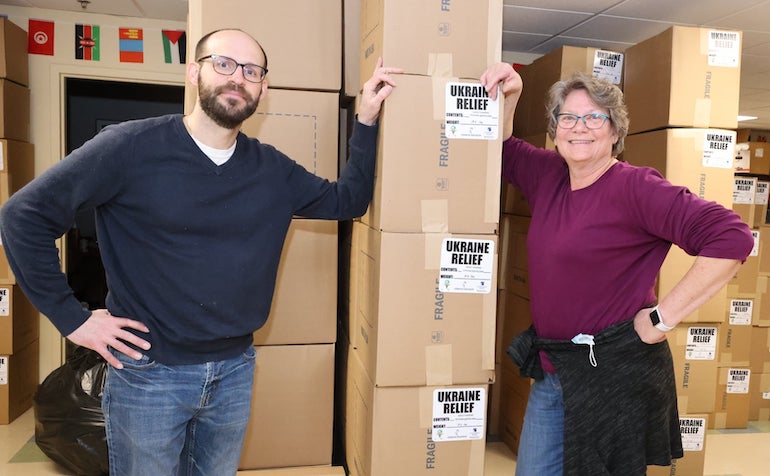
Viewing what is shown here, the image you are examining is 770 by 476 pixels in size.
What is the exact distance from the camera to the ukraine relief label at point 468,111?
143 cm

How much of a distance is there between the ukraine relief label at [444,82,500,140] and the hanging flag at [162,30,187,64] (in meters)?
2.45

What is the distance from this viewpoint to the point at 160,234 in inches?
50.7

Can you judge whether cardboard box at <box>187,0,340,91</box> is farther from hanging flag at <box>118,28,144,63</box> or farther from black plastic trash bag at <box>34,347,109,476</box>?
hanging flag at <box>118,28,144,63</box>

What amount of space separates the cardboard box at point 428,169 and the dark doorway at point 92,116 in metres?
2.59

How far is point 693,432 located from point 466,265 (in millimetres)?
1894

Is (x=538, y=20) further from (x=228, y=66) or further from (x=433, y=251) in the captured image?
(x=228, y=66)

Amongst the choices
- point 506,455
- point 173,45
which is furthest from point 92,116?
point 506,455

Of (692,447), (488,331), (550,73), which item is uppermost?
(550,73)

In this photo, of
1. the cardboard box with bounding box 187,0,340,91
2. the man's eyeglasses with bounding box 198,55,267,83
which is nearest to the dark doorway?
the cardboard box with bounding box 187,0,340,91

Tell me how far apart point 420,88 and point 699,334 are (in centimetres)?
198

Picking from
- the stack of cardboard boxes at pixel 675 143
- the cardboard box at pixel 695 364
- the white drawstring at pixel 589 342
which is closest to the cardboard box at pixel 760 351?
the stack of cardboard boxes at pixel 675 143

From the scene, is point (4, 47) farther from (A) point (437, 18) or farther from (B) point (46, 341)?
(A) point (437, 18)

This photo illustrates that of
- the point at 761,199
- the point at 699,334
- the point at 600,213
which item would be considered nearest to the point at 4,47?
the point at 600,213

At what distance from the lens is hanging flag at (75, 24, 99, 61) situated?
318 cm
